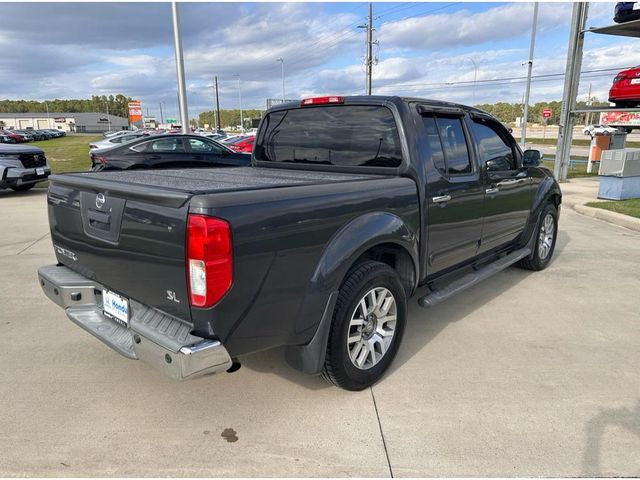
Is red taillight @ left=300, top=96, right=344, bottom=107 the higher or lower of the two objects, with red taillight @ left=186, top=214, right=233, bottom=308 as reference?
higher

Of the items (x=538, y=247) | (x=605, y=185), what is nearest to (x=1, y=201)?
(x=538, y=247)

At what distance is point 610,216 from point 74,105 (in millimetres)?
185348

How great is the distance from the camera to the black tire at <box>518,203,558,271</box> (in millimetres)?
5355

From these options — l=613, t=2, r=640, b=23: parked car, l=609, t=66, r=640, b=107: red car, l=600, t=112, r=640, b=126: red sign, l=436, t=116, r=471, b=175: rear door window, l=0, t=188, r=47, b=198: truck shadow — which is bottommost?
l=0, t=188, r=47, b=198: truck shadow

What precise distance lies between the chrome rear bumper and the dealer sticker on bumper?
0.04 meters

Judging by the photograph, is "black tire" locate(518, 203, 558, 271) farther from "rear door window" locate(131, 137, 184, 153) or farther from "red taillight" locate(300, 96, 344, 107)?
"rear door window" locate(131, 137, 184, 153)

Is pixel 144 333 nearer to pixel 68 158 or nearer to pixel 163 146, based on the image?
pixel 163 146

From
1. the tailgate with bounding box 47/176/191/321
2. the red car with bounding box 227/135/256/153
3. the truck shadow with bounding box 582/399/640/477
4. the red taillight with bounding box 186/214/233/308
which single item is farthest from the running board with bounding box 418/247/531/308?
the red car with bounding box 227/135/256/153

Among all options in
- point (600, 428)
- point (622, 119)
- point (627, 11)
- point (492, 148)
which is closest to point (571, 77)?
point (627, 11)

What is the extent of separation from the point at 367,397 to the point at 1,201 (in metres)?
11.3

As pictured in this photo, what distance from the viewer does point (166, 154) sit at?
11.6m

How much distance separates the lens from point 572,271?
5668mm

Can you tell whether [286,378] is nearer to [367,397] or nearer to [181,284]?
[367,397]

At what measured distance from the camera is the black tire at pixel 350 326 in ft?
9.07
